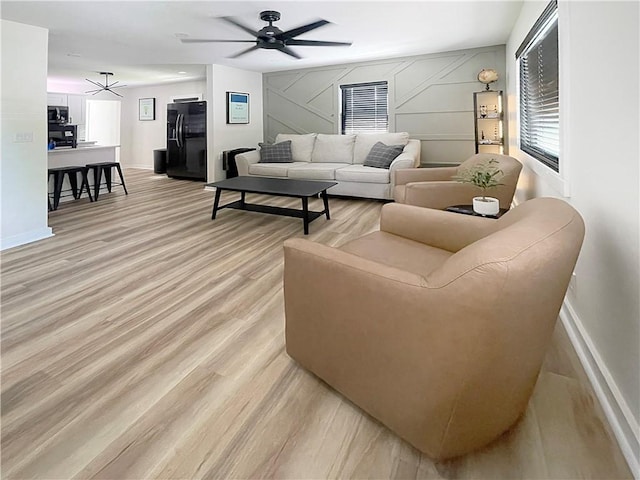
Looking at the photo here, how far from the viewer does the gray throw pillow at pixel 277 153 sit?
672 centimetres

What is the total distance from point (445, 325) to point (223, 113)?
22.5 ft

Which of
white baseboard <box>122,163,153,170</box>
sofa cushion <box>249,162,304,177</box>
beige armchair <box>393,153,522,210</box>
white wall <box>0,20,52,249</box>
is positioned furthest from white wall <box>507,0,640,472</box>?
white baseboard <box>122,163,153,170</box>

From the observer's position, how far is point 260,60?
6355 mm

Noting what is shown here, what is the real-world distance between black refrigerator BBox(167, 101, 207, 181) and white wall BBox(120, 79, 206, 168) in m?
1.53

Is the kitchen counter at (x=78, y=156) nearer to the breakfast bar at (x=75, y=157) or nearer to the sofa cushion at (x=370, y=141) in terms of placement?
the breakfast bar at (x=75, y=157)

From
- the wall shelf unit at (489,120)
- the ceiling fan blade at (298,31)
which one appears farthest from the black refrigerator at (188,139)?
the wall shelf unit at (489,120)

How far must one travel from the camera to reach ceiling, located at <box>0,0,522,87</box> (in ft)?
12.0

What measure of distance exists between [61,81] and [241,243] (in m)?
8.23

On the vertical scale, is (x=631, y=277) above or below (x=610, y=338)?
above

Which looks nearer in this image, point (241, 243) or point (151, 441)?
point (151, 441)

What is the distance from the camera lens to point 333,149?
259 inches

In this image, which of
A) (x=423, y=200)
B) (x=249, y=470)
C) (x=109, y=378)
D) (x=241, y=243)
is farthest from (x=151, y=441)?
(x=423, y=200)

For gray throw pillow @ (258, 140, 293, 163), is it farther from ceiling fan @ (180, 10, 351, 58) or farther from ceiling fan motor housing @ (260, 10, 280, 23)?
ceiling fan motor housing @ (260, 10, 280, 23)

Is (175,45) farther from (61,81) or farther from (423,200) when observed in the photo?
(61,81)
